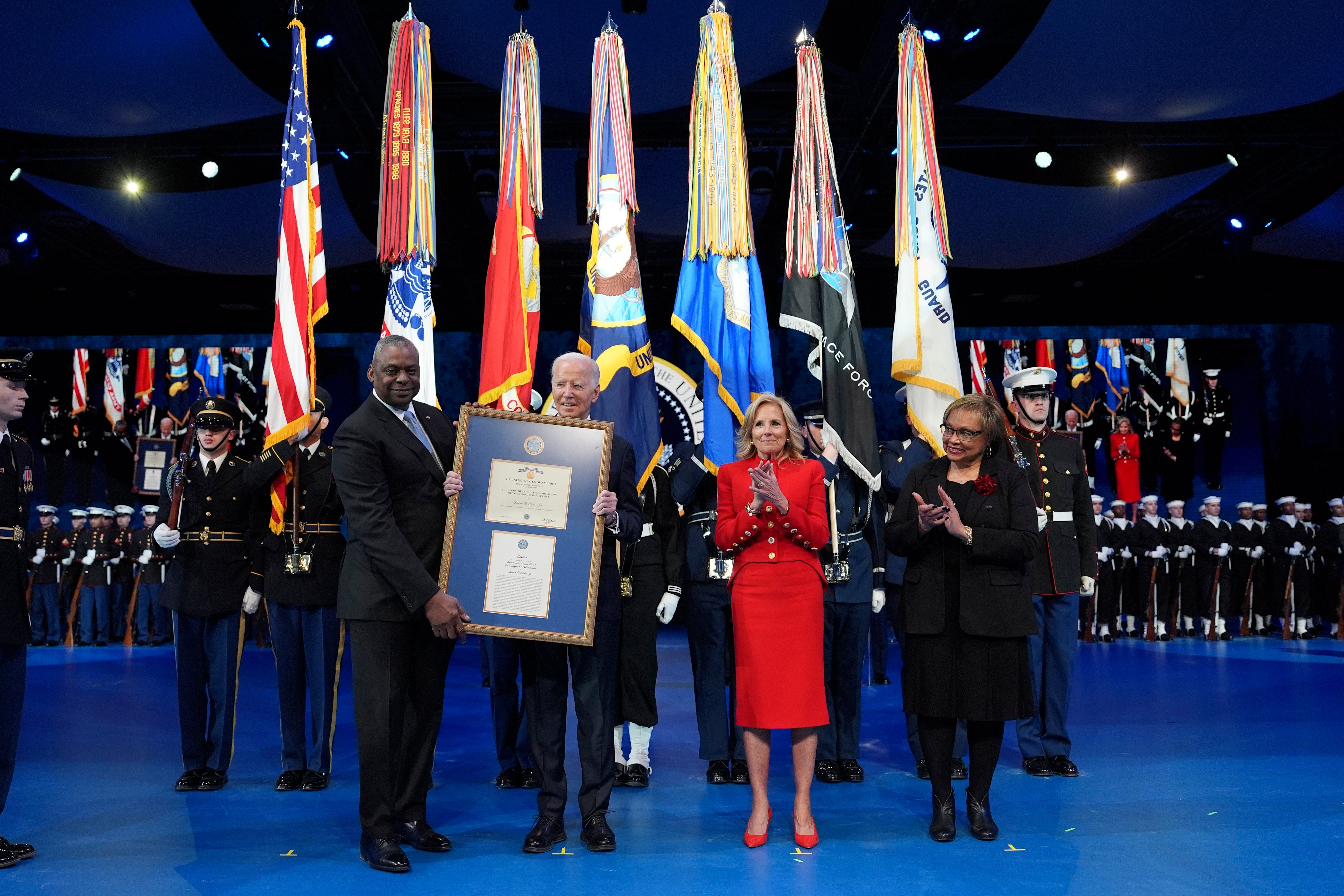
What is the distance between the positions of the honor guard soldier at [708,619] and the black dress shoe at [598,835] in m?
1.00

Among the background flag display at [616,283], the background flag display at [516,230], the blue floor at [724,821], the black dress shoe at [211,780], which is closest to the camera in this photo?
the blue floor at [724,821]

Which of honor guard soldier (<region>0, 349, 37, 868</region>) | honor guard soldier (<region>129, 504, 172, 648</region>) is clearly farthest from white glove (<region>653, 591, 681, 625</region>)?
honor guard soldier (<region>129, 504, 172, 648</region>)


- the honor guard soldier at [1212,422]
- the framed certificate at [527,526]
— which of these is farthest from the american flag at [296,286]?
the honor guard soldier at [1212,422]

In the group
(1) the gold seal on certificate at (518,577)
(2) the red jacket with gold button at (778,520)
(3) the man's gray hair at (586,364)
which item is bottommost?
(1) the gold seal on certificate at (518,577)

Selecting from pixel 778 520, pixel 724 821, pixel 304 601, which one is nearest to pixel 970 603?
pixel 778 520

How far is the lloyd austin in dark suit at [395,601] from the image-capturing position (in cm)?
338

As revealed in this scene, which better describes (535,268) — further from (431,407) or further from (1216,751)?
(1216,751)

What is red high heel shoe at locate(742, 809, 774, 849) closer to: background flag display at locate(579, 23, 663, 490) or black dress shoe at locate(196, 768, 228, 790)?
background flag display at locate(579, 23, 663, 490)

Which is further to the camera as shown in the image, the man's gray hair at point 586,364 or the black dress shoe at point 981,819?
the man's gray hair at point 586,364

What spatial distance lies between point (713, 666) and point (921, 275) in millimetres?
2198

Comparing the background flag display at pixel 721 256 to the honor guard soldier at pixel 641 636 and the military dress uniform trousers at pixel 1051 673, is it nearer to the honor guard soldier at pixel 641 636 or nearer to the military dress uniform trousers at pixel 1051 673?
the honor guard soldier at pixel 641 636

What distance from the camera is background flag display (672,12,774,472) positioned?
514cm

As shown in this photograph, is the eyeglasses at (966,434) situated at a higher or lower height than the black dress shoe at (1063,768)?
higher

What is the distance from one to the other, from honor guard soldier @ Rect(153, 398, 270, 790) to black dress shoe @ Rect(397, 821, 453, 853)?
1355mm
